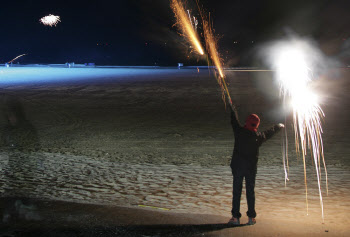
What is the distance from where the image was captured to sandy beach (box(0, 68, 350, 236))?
523 cm

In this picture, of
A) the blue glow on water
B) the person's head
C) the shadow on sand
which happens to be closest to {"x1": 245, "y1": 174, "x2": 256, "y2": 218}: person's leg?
the shadow on sand

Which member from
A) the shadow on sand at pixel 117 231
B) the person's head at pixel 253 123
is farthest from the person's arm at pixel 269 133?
A: the shadow on sand at pixel 117 231

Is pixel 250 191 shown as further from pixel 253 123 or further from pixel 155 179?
pixel 155 179

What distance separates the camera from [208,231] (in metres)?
5.00

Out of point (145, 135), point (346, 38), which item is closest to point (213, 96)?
point (145, 135)

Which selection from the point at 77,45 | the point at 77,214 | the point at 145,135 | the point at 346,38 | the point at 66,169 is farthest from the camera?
the point at 77,45

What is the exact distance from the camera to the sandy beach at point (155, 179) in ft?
17.1

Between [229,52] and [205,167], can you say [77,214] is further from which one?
[229,52]

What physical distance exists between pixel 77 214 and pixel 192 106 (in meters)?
13.3

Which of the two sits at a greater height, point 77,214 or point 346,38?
point 346,38

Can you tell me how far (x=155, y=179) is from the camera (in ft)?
25.5

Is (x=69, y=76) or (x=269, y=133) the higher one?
(x=269, y=133)

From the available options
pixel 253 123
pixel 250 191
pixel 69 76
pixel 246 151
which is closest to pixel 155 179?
pixel 250 191

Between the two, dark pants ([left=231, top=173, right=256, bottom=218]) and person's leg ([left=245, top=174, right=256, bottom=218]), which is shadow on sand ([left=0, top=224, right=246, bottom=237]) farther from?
person's leg ([left=245, top=174, right=256, bottom=218])
